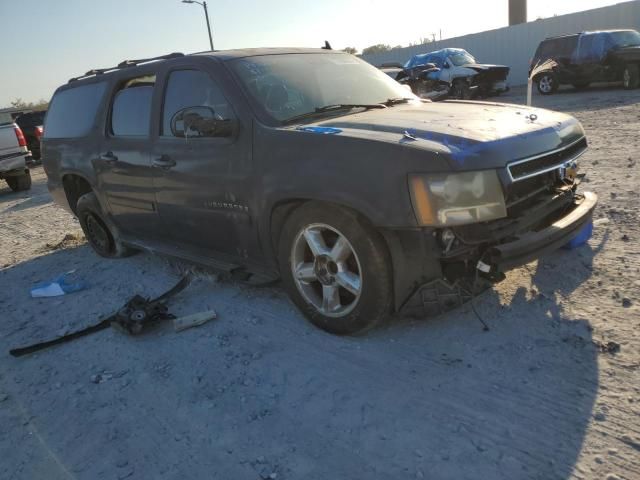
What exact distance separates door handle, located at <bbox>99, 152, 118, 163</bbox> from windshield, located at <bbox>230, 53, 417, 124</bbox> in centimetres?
164

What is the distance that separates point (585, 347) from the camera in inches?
116

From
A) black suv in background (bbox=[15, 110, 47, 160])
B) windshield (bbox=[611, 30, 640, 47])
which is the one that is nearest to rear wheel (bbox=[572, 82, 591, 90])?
windshield (bbox=[611, 30, 640, 47])

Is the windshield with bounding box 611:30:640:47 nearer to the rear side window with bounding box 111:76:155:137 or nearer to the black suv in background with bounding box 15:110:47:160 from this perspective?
the rear side window with bounding box 111:76:155:137

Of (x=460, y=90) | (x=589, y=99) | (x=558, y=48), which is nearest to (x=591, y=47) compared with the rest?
(x=558, y=48)

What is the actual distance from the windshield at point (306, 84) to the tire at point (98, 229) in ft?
8.47

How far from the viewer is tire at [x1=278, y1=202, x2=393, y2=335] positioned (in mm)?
3055

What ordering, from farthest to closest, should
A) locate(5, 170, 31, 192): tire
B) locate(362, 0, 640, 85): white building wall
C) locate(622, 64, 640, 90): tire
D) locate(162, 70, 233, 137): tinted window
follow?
locate(362, 0, 640, 85): white building wall, locate(622, 64, 640, 90): tire, locate(5, 170, 31, 192): tire, locate(162, 70, 233, 137): tinted window

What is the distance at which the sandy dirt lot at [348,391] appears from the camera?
2359 millimetres

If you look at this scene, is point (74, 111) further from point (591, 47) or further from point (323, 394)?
point (591, 47)

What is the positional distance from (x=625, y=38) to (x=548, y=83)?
265cm

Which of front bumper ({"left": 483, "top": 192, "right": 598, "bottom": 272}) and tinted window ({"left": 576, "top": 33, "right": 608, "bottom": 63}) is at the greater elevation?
tinted window ({"left": 576, "top": 33, "right": 608, "bottom": 63})

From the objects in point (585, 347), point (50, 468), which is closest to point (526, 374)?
point (585, 347)

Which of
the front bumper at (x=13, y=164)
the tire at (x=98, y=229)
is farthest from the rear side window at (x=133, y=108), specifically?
the front bumper at (x=13, y=164)

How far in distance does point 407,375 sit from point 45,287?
146 inches
